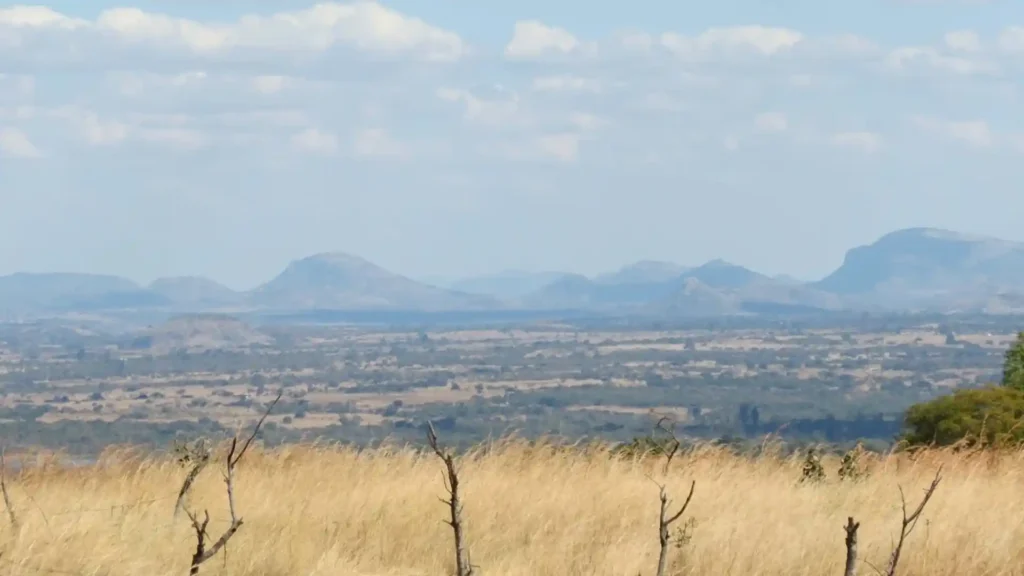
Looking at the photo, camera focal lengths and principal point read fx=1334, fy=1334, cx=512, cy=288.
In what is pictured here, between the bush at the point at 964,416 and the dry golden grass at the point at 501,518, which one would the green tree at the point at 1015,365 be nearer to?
the bush at the point at 964,416

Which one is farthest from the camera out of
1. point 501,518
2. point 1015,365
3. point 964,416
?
point 1015,365

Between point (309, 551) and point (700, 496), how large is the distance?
10.3ft

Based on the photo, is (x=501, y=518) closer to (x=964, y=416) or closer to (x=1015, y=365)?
(x=964, y=416)

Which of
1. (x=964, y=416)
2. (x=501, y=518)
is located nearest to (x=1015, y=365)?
(x=964, y=416)

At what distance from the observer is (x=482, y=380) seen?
131000 millimetres

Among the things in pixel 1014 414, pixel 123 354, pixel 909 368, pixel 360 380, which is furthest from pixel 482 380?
pixel 1014 414

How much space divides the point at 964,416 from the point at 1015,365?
10.0 m

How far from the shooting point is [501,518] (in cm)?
860

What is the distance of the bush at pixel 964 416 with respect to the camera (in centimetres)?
1594

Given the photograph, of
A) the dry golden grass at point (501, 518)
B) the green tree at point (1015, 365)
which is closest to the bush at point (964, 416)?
the dry golden grass at point (501, 518)

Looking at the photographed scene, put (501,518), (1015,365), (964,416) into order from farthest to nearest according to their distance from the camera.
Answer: (1015,365), (964,416), (501,518)

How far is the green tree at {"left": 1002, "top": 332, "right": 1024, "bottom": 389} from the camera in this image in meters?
24.1

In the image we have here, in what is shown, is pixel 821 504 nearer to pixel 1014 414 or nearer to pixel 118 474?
pixel 118 474

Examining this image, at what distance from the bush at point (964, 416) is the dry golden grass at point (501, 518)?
4897 millimetres
